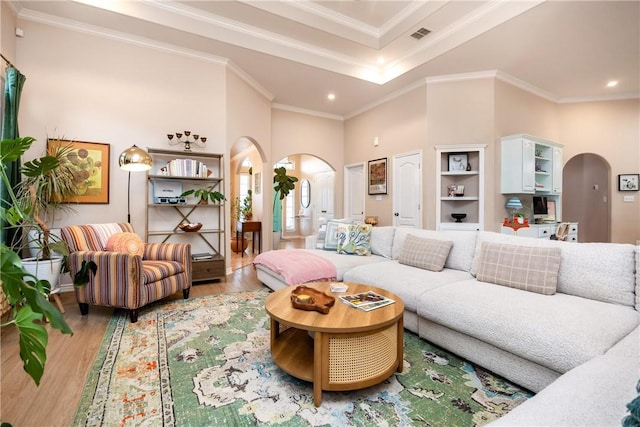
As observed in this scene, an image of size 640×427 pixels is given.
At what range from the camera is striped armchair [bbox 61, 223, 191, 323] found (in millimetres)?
2654

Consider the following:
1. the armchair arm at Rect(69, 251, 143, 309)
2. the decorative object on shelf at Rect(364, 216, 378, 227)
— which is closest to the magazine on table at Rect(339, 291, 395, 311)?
the armchair arm at Rect(69, 251, 143, 309)

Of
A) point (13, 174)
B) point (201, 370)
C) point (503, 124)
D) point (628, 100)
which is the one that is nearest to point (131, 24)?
point (13, 174)

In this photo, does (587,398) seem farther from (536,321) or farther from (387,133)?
(387,133)

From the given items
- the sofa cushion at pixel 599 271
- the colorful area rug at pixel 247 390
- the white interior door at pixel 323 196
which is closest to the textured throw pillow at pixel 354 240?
the colorful area rug at pixel 247 390

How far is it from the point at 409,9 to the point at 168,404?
4.56 m

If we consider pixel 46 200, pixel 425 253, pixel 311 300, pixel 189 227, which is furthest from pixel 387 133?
pixel 46 200

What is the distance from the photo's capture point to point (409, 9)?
3643 mm

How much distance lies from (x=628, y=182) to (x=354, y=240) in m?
5.45

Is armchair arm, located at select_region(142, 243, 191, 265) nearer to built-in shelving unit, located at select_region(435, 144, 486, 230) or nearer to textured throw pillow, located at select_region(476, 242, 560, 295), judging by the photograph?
textured throw pillow, located at select_region(476, 242, 560, 295)

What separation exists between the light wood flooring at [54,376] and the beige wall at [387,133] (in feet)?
15.2

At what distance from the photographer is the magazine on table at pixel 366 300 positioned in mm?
1869

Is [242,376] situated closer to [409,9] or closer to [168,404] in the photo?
[168,404]

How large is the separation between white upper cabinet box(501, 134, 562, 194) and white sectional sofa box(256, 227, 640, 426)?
2344 millimetres

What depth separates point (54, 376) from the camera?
183cm
